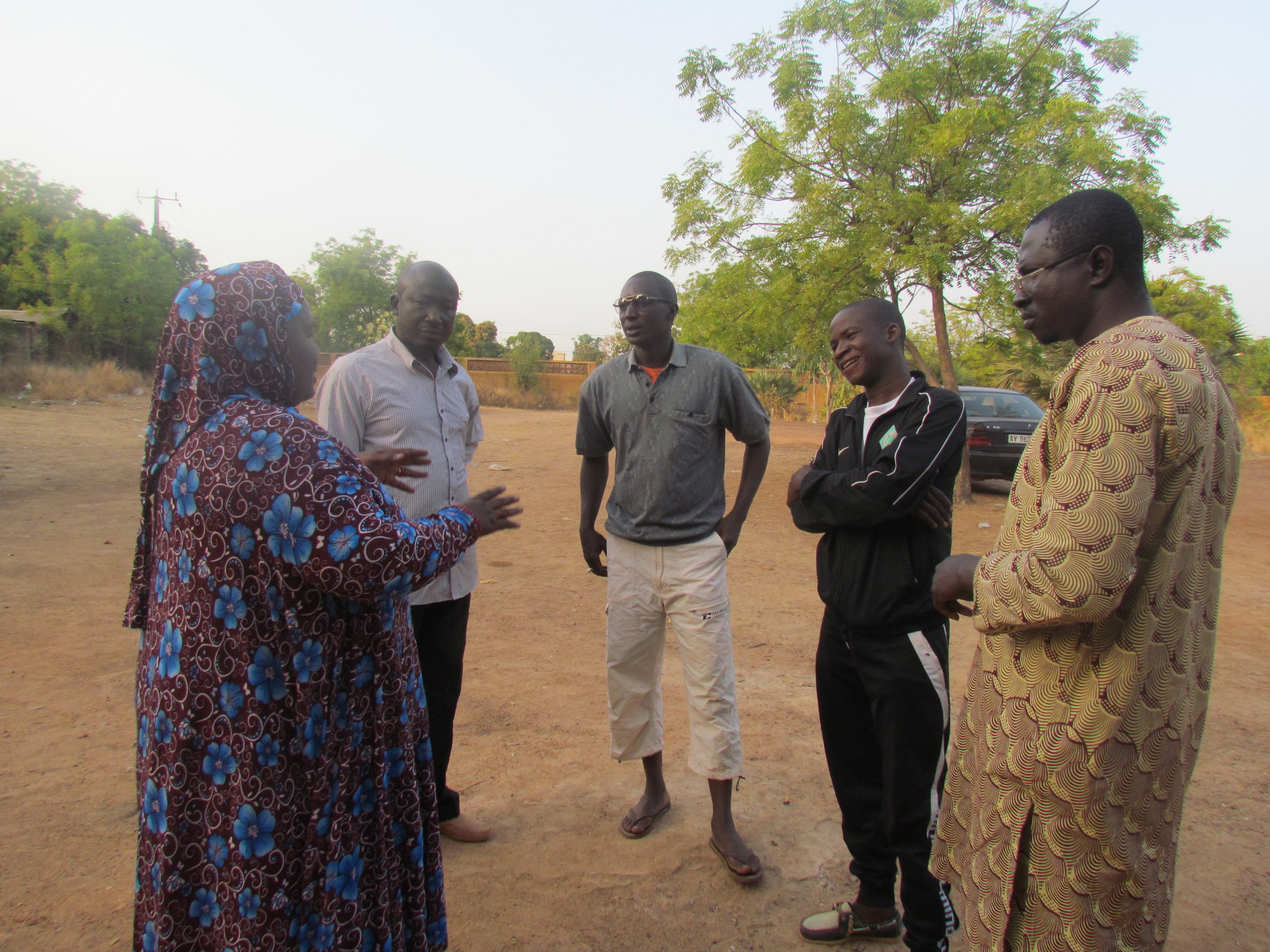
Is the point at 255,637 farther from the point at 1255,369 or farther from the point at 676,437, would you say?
the point at 1255,369

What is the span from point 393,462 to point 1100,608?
1806 millimetres

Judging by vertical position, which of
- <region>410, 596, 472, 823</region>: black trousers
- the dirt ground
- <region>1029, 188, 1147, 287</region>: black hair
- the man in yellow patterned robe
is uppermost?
<region>1029, 188, 1147, 287</region>: black hair

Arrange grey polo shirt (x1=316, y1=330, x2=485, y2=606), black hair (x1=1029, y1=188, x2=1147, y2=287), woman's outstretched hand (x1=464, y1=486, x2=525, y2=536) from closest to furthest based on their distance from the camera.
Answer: black hair (x1=1029, y1=188, x2=1147, y2=287) → woman's outstretched hand (x1=464, y1=486, x2=525, y2=536) → grey polo shirt (x1=316, y1=330, x2=485, y2=606)

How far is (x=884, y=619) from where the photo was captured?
221cm

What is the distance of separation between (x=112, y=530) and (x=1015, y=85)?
36.2 feet

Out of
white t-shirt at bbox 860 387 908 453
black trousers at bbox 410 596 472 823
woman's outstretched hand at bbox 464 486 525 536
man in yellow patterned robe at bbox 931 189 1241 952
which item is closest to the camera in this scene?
man in yellow patterned robe at bbox 931 189 1241 952

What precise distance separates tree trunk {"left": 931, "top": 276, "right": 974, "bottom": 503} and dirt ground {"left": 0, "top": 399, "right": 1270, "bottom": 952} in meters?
4.08

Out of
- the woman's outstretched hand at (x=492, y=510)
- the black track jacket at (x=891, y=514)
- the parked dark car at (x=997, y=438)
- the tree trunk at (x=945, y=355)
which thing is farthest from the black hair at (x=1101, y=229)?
the parked dark car at (x=997, y=438)

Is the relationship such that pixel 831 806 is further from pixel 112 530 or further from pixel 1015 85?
pixel 1015 85

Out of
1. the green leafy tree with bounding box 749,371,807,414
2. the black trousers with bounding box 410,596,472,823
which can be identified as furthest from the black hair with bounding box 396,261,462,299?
the green leafy tree with bounding box 749,371,807,414

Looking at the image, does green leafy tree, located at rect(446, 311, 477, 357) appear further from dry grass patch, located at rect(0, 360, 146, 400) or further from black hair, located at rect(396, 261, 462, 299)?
black hair, located at rect(396, 261, 462, 299)

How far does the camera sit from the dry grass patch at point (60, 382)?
20.4 meters

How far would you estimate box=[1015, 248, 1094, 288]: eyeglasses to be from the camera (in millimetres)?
1514

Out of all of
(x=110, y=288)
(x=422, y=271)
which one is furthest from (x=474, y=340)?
(x=422, y=271)
